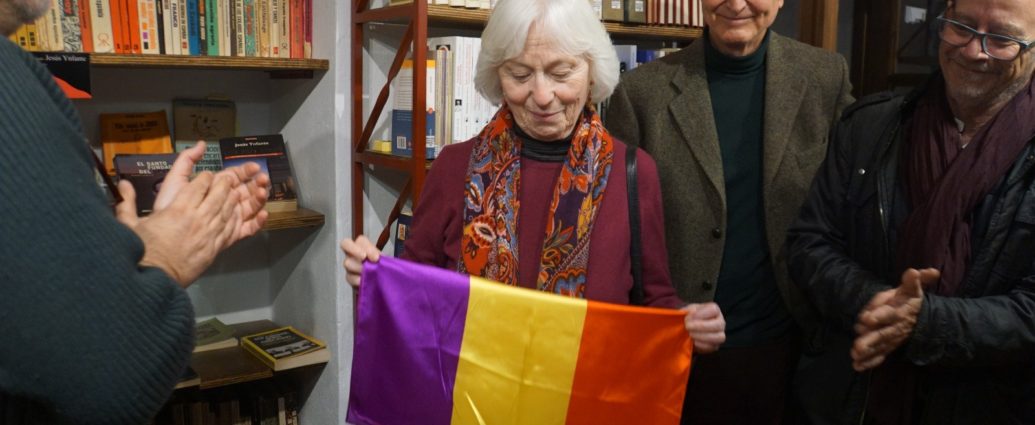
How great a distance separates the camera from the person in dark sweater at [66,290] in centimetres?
87

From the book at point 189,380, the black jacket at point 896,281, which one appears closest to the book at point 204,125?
the book at point 189,380

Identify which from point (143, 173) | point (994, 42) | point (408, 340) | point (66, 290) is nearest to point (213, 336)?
point (143, 173)

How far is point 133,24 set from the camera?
7.50 ft

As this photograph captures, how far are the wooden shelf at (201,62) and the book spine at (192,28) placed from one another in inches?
3.1

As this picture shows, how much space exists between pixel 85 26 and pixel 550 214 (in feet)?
4.83

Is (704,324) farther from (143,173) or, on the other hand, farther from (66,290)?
(143,173)

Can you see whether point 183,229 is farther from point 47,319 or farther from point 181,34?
Result: point 181,34

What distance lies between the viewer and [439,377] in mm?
1513

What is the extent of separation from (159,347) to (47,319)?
13 cm

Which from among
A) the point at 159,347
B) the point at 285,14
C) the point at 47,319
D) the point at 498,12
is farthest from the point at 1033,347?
the point at 285,14

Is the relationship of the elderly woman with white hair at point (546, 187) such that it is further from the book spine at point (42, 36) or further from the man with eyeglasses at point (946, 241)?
the book spine at point (42, 36)

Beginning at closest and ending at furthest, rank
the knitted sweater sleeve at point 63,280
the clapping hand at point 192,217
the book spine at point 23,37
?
the knitted sweater sleeve at point 63,280, the clapping hand at point 192,217, the book spine at point 23,37

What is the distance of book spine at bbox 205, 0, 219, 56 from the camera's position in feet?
7.87

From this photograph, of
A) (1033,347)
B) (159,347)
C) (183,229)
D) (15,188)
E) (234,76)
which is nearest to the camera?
(15,188)
